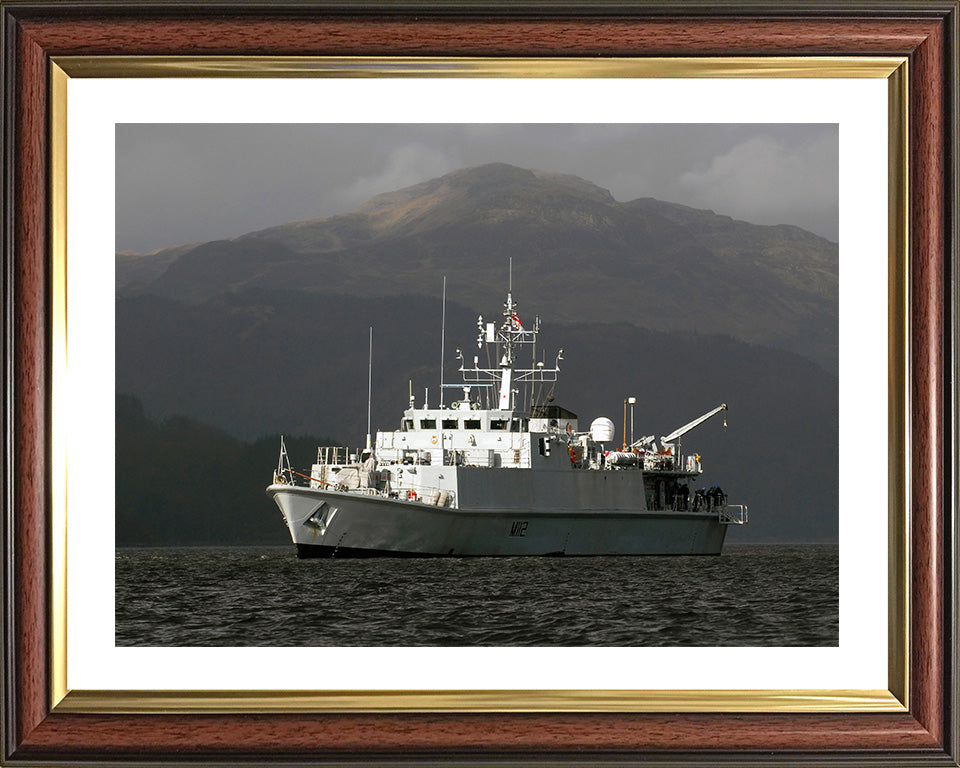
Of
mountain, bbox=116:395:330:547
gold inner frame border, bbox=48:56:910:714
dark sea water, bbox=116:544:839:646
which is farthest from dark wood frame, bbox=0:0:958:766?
mountain, bbox=116:395:330:547

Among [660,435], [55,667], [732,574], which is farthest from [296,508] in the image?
[55,667]

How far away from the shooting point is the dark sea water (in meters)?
7.38

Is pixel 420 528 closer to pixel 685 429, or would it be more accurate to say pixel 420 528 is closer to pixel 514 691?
pixel 685 429

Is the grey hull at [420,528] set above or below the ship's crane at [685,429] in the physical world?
below

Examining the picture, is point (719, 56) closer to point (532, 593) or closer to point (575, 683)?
point (575, 683)

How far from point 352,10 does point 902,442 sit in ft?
8.83

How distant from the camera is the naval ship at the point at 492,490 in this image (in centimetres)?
2906

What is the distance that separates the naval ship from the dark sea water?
28.3 inches

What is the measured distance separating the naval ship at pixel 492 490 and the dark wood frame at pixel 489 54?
22539 mm

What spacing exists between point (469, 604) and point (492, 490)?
13527 mm

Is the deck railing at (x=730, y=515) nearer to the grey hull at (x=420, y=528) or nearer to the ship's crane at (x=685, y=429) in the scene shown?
the ship's crane at (x=685, y=429)

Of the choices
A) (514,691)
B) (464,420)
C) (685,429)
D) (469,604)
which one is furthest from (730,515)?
(514,691)

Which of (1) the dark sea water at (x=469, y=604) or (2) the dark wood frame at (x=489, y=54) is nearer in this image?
(2) the dark wood frame at (x=489, y=54)

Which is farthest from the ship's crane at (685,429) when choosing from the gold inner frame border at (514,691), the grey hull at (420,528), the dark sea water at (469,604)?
the gold inner frame border at (514,691)
